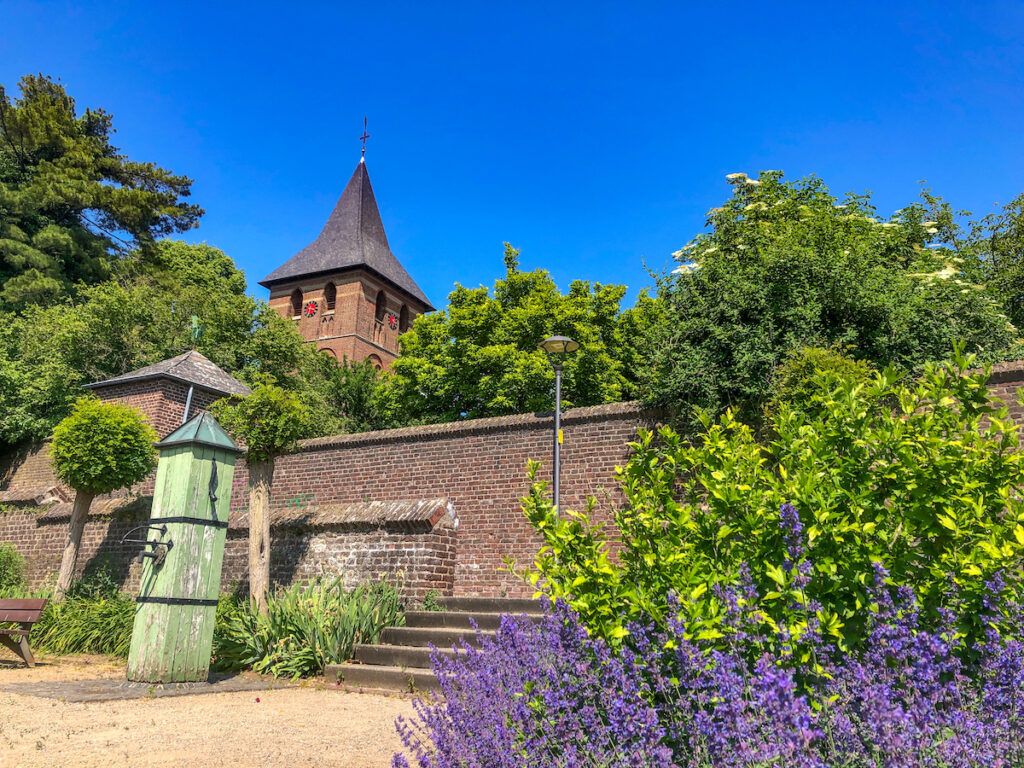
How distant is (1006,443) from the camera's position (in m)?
2.83

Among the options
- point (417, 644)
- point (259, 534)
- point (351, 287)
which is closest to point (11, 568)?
point (259, 534)

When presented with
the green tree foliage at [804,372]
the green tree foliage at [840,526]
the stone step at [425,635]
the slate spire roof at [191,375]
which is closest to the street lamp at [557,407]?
the stone step at [425,635]

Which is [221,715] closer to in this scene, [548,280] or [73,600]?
[73,600]

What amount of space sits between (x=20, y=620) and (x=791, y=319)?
10.3 m

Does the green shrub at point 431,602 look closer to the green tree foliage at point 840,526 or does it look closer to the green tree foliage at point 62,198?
the green tree foliage at point 840,526

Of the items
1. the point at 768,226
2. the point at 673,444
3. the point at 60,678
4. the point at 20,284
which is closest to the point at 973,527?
the point at 673,444

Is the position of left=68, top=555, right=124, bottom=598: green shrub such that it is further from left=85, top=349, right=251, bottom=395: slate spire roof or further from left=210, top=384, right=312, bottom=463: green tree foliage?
left=85, top=349, right=251, bottom=395: slate spire roof

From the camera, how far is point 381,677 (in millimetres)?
6641

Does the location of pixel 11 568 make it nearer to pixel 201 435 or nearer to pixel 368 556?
pixel 368 556

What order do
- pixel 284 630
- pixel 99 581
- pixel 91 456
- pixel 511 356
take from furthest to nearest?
pixel 511 356 → pixel 99 581 → pixel 91 456 → pixel 284 630

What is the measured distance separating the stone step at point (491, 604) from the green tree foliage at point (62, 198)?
2404 cm

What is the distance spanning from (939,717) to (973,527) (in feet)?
2.76

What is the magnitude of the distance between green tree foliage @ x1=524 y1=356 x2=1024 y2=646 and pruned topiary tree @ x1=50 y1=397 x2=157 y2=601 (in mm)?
10173

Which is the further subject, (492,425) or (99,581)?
(99,581)
